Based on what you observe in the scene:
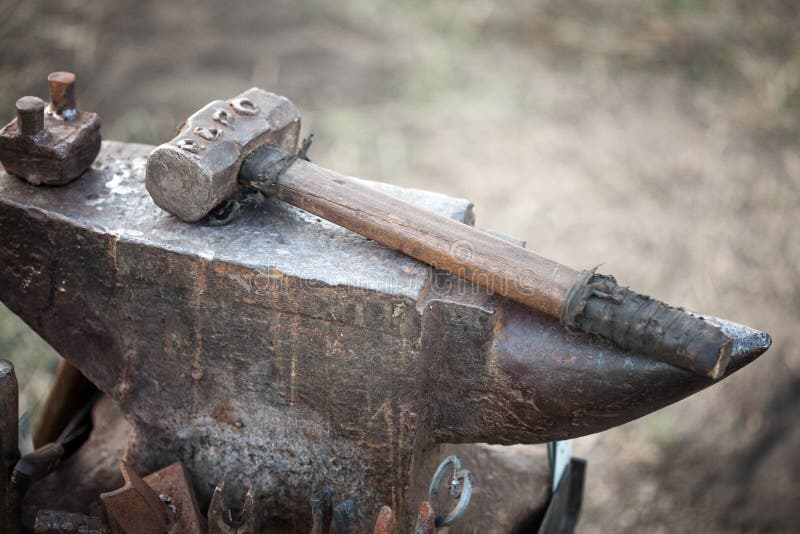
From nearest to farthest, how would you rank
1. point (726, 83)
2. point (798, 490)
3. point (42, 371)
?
point (798, 490)
point (42, 371)
point (726, 83)

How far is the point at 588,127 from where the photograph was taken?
536 centimetres

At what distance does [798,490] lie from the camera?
3.36 m

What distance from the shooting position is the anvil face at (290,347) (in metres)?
1.83

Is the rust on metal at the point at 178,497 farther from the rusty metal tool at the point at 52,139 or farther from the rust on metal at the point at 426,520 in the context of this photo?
the rusty metal tool at the point at 52,139

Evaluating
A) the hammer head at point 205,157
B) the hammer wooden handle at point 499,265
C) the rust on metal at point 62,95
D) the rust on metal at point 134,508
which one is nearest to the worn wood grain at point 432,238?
the hammer wooden handle at point 499,265

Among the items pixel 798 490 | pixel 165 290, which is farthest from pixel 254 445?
pixel 798 490

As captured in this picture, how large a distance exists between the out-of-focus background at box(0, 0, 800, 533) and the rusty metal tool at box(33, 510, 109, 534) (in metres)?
1.55

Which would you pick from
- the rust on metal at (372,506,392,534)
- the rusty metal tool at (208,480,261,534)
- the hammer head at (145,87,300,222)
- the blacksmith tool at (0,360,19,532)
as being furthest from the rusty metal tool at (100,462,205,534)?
the hammer head at (145,87,300,222)

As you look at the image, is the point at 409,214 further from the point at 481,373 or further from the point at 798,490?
the point at 798,490

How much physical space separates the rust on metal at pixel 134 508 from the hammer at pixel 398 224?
2.26 ft

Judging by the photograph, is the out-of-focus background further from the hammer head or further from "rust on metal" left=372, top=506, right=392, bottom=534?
the hammer head

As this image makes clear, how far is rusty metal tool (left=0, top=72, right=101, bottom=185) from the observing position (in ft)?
6.73

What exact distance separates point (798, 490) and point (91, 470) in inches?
110

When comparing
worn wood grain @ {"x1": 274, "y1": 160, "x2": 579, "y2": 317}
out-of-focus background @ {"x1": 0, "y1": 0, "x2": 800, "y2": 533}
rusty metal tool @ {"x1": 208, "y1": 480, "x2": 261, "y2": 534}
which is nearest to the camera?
worn wood grain @ {"x1": 274, "y1": 160, "x2": 579, "y2": 317}
